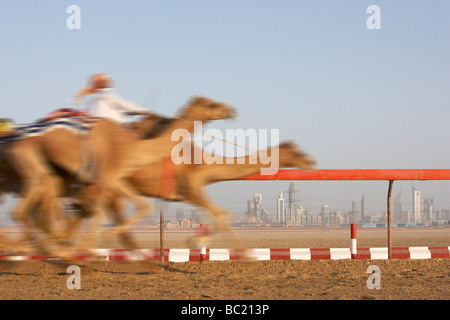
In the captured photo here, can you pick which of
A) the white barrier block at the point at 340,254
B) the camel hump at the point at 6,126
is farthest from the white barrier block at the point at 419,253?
the camel hump at the point at 6,126

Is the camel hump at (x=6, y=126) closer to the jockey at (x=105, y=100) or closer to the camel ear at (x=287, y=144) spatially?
the jockey at (x=105, y=100)

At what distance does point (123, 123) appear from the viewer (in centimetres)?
743

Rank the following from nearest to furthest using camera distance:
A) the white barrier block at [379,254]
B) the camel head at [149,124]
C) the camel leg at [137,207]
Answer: the camel leg at [137,207] < the camel head at [149,124] < the white barrier block at [379,254]

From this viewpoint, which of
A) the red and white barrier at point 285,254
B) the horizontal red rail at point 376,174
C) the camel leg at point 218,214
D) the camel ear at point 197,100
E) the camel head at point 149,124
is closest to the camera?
the camel leg at point 218,214

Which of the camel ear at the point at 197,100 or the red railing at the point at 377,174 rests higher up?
the camel ear at the point at 197,100

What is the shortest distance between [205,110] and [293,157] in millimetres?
1376

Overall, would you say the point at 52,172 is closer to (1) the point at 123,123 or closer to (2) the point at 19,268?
(1) the point at 123,123

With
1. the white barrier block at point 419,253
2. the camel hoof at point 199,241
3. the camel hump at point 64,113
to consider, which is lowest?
the white barrier block at point 419,253

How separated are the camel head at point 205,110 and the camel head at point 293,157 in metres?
0.85

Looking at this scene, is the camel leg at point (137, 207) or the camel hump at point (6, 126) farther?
the camel hump at point (6, 126)

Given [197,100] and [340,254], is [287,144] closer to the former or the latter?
[197,100]

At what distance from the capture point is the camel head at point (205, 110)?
7566mm
